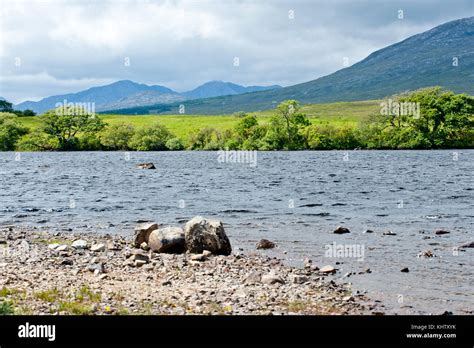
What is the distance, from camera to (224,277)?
18875 mm

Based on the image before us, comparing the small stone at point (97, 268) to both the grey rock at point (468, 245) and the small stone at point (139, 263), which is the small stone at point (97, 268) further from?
the grey rock at point (468, 245)

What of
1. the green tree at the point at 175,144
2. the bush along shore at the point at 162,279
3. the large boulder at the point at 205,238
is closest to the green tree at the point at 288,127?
the green tree at the point at 175,144

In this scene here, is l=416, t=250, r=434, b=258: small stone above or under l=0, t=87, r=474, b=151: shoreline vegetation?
under

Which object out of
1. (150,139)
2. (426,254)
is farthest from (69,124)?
(426,254)

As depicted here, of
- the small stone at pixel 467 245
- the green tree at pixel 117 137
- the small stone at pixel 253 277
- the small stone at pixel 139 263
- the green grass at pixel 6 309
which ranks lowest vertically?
the small stone at pixel 467 245

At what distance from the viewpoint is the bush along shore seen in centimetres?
1437

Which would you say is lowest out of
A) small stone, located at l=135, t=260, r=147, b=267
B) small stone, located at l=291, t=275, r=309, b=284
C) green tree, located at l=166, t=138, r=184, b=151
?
small stone, located at l=291, t=275, r=309, b=284

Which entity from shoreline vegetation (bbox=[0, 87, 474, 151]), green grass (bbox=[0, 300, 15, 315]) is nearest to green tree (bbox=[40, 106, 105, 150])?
shoreline vegetation (bbox=[0, 87, 474, 151])

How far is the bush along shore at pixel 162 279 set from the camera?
47.1ft

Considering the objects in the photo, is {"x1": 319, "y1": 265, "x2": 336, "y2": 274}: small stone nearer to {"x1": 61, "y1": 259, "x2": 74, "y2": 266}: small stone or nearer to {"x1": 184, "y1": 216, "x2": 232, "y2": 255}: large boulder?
{"x1": 184, "y1": 216, "x2": 232, "y2": 255}: large boulder

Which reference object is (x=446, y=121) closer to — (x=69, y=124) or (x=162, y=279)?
(x=69, y=124)
